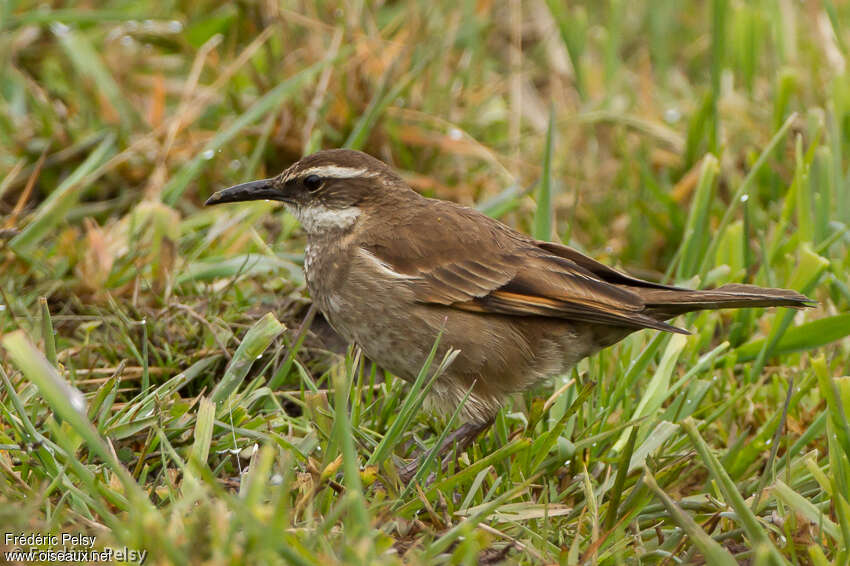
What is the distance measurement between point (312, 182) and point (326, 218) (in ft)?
0.61

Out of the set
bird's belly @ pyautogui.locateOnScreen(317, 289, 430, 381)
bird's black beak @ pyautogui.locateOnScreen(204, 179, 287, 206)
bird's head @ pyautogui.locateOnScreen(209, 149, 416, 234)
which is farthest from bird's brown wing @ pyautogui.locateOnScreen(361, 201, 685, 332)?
bird's black beak @ pyautogui.locateOnScreen(204, 179, 287, 206)

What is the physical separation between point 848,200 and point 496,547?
10.7ft

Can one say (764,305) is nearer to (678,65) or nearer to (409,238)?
(409,238)

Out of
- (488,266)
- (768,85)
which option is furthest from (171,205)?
(768,85)

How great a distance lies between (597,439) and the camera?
4277mm

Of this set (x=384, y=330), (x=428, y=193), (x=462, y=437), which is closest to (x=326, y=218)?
(x=384, y=330)

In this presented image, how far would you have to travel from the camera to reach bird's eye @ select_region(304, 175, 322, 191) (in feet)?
17.2

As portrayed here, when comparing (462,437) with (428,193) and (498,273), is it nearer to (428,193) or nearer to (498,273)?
(498,273)

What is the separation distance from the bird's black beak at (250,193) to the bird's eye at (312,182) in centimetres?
13

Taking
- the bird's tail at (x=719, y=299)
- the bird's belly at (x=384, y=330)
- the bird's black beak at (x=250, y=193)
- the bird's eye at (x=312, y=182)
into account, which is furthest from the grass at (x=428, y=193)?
the bird's eye at (x=312, y=182)

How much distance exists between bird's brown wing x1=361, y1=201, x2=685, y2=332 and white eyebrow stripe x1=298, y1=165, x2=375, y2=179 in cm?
36

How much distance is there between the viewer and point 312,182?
207 inches

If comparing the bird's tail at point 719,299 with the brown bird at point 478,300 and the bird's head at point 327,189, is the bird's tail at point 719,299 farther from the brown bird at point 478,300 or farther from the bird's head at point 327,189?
the bird's head at point 327,189

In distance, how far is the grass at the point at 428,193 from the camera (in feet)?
11.8
